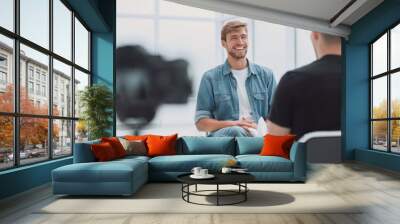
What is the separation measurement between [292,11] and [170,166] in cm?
472

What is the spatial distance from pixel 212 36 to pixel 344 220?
233 inches


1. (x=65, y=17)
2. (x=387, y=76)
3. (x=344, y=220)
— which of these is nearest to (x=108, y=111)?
(x=65, y=17)

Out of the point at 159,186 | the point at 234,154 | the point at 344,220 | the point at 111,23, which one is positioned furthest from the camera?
the point at 111,23

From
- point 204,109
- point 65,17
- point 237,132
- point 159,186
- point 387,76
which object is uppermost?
point 65,17

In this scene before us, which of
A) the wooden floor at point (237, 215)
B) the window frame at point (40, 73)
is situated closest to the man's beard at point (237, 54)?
the window frame at point (40, 73)

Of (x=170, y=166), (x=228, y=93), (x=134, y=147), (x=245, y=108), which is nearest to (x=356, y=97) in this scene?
(x=245, y=108)

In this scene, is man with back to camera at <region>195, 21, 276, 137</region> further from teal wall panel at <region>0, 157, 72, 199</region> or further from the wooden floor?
teal wall panel at <region>0, 157, 72, 199</region>

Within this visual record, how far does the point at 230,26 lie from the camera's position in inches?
338

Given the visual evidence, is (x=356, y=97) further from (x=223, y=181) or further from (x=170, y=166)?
(x=223, y=181)

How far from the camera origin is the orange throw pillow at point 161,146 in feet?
20.9

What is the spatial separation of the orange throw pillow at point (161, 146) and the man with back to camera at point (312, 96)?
3.05 metres

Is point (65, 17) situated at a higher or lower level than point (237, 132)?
higher

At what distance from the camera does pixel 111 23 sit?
824 cm

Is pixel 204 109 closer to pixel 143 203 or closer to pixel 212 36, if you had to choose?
pixel 212 36
